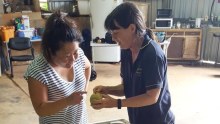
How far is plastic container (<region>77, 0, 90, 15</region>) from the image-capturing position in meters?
6.27

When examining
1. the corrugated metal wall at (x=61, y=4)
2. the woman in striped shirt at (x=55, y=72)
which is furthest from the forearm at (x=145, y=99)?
Answer: the corrugated metal wall at (x=61, y=4)

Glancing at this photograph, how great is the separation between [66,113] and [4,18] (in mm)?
5211

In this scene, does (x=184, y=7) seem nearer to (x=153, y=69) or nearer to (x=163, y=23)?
(x=163, y=23)

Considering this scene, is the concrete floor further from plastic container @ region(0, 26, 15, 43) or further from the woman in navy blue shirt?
the woman in navy blue shirt

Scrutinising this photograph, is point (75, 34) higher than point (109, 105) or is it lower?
higher

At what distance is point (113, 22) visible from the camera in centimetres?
121

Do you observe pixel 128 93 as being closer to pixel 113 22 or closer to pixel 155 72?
pixel 155 72

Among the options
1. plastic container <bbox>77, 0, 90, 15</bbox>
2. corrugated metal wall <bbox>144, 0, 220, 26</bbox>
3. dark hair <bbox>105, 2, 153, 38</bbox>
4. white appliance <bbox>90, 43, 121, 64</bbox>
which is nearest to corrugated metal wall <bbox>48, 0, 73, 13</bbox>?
plastic container <bbox>77, 0, 90, 15</bbox>

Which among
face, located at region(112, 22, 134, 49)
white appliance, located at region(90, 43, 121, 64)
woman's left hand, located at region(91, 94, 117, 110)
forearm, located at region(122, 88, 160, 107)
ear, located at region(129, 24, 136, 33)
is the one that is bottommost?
white appliance, located at region(90, 43, 121, 64)

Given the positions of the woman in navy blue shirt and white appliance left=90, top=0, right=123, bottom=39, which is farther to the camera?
white appliance left=90, top=0, right=123, bottom=39

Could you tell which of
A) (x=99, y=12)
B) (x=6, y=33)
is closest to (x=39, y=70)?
(x=6, y=33)

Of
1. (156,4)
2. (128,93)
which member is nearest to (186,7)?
(156,4)

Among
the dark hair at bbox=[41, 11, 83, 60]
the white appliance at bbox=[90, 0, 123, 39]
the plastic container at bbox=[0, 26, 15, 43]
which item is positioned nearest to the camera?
the dark hair at bbox=[41, 11, 83, 60]

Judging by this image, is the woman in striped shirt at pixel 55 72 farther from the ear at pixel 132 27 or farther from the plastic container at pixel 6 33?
the plastic container at pixel 6 33
